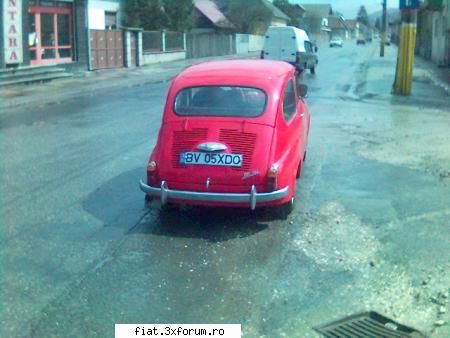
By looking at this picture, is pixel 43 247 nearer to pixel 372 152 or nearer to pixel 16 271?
pixel 16 271

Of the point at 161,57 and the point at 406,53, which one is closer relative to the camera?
the point at 406,53

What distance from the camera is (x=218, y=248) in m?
6.03

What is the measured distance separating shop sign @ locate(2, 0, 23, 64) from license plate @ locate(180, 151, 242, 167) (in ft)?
61.7

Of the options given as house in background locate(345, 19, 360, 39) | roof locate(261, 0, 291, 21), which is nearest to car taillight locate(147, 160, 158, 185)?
roof locate(261, 0, 291, 21)

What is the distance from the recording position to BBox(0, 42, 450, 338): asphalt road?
15.3 ft

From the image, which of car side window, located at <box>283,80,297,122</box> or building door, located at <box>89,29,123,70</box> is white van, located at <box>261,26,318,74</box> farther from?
car side window, located at <box>283,80,297,122</box>

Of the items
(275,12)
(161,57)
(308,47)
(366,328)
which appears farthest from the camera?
(275,12)

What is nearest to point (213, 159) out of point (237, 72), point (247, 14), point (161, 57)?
point (237, 72)

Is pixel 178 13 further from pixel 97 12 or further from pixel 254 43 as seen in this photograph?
pixel 254 43

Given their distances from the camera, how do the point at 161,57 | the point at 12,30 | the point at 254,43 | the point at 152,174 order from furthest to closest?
the point at 254,43
the point at 161,57
the point at 12,30
the point at 152,174

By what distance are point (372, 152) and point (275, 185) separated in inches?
196

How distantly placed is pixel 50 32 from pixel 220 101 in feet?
77.4

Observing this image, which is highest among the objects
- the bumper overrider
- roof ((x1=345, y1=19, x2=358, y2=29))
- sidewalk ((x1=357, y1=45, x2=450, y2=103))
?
roof ((x1=345, y1=19, x2=358, y2=29))

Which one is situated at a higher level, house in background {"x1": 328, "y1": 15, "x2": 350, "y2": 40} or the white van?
house in background {"x1": 328, "y1": 15, "x2": 350, "y2": 40}
